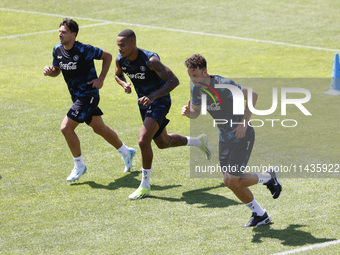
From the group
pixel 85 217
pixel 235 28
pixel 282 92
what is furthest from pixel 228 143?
pixel 235 28

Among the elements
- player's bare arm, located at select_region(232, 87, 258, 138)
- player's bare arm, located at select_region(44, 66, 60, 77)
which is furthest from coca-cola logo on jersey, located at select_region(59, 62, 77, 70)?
player's bare arm, located at select_region(232, 87, 258, 138)

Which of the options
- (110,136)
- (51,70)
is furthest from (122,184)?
(51,70)

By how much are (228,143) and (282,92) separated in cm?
729

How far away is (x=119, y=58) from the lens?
988 cm

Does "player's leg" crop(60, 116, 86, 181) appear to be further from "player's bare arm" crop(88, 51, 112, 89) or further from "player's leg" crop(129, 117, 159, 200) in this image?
"player's leg" crop(129, 117, 159, 200)

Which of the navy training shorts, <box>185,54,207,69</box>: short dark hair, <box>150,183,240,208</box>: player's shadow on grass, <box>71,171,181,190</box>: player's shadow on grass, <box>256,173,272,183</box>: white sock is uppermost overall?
<box>185,54,207,69</box>: short dark hair

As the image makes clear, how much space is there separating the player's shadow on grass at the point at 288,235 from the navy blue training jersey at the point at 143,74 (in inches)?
105

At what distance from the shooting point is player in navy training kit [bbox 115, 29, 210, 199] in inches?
372

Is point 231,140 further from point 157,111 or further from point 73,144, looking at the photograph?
point 73,144

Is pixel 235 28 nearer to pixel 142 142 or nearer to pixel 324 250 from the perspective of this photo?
pixel 142 142

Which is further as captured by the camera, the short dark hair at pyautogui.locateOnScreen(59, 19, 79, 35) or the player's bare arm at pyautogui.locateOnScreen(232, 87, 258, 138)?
the short dark hair at pyautogui.locateOnScreen(59, 19, 79, 35)

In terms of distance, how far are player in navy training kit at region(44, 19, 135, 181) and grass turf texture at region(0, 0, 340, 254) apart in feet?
2.31

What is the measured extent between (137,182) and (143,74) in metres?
1.80

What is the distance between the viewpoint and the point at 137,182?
1030 centimetres
